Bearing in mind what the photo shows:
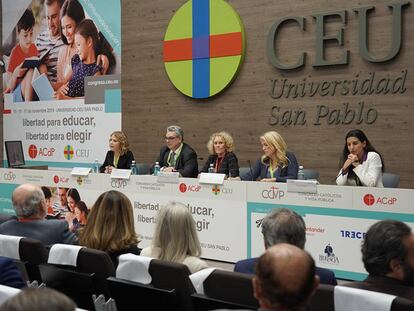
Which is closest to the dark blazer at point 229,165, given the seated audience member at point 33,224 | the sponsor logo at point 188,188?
the sponsor logo at point 188,188

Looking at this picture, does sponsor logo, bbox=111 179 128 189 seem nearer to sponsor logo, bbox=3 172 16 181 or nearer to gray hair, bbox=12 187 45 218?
sponsor logo, bbox=3 172 16 181

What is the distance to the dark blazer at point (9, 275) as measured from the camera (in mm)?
2453

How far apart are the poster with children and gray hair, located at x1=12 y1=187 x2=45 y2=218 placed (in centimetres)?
583

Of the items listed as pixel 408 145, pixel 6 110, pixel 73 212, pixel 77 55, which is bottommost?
pixel 73 212

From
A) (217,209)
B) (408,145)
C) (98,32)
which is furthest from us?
(98,32)

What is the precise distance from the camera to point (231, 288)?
2377mm

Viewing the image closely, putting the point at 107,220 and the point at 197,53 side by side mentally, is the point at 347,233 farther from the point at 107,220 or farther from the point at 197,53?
the point at 197,53

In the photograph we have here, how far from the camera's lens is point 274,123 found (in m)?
7.66

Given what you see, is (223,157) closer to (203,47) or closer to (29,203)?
(203,47)

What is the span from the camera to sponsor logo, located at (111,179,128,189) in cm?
630

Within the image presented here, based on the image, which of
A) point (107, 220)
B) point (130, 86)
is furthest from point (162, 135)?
point (107, 220)

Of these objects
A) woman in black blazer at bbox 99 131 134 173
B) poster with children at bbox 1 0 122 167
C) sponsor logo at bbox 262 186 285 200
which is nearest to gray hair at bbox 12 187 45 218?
sponsor logo at bbox 262 186 285 200

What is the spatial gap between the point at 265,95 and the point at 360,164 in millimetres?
2419

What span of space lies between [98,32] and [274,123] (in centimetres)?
364
